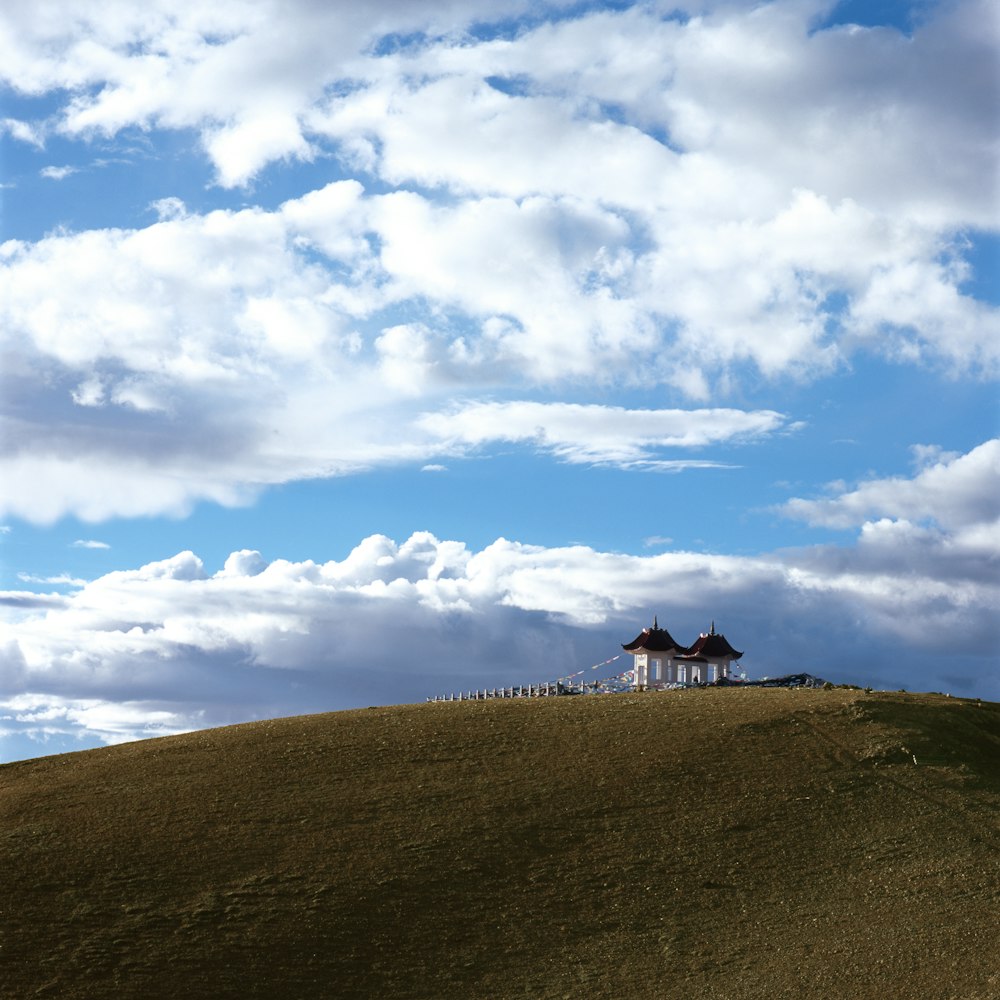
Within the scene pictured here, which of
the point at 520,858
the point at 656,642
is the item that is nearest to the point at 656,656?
the point at 656,642

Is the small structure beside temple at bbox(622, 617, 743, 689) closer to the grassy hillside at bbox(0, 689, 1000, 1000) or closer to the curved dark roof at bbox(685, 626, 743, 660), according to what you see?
the curved dark roof at bbox(685, 626, 743, 660)

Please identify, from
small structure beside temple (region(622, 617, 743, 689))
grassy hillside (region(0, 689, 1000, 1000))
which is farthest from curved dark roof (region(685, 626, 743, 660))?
grassy hillside (region(0, 689, 1000, 1000))

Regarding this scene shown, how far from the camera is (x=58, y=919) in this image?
3716 cm

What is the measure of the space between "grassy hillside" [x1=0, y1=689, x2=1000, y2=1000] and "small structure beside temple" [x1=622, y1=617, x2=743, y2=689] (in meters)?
20.7

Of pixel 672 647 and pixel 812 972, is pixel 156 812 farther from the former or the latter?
pixel 672 647

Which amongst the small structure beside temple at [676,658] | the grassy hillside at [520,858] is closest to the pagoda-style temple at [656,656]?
the small structure beside temple at [676,658]

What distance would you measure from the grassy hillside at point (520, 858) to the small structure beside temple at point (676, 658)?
67.9 feet

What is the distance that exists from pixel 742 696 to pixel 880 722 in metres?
6.79

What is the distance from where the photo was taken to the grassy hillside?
35.2 meters

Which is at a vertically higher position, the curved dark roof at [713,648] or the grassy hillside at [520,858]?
the curved dark roof at [713,648]

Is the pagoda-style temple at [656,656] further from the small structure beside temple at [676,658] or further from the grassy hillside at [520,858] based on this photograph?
the grassy hillside at [520,858]

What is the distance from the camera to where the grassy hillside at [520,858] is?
1385 inches

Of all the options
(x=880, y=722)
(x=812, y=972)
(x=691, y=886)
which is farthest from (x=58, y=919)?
(x=880, y=722)

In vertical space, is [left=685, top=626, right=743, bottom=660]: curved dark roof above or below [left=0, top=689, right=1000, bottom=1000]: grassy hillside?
above
